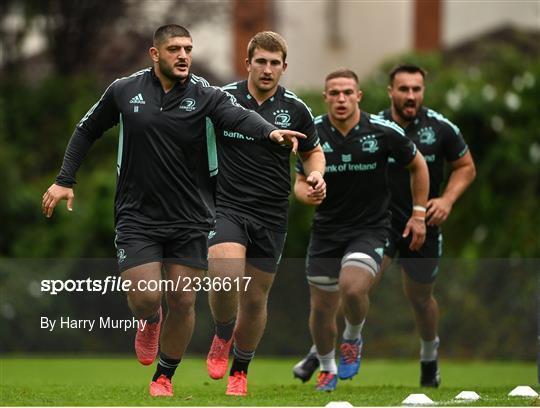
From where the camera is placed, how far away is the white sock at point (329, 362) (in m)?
13.6

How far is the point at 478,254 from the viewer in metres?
22.9

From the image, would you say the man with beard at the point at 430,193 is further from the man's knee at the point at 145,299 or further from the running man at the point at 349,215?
the man's knee at the point at 145,299

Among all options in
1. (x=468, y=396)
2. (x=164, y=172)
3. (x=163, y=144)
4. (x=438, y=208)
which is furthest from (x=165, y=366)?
(x=438, y=208)

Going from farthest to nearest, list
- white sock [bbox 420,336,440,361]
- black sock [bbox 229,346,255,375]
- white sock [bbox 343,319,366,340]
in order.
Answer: white sock [bbox 420,336,440,361] < white sock [bbox 343,319,366,340] < black sock [bbox 229,346,255,375]

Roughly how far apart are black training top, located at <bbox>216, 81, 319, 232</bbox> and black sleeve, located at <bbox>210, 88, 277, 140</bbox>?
84 centimetres

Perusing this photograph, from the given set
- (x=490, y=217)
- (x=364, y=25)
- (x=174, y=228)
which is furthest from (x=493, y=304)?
(x=364, y=25)

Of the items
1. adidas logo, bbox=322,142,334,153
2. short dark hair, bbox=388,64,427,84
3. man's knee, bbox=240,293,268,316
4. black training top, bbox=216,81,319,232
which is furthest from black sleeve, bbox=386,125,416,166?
man's knee, bbox=240,293,268,316

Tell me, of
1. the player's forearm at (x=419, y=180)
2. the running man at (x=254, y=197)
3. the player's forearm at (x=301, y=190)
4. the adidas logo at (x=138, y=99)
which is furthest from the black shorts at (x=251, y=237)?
the player's forearm at (x=419, y=180)

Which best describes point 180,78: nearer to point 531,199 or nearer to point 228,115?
point 228,115

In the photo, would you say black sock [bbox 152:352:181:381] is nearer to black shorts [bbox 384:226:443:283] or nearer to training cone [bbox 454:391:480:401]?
training cone [bbox 454:391:480:401]

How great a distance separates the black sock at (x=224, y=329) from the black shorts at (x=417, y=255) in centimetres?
252

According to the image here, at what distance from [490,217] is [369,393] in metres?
10.8

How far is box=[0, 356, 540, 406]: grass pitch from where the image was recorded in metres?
11.3

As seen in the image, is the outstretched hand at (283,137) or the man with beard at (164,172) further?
the man with beard at (164,172)
